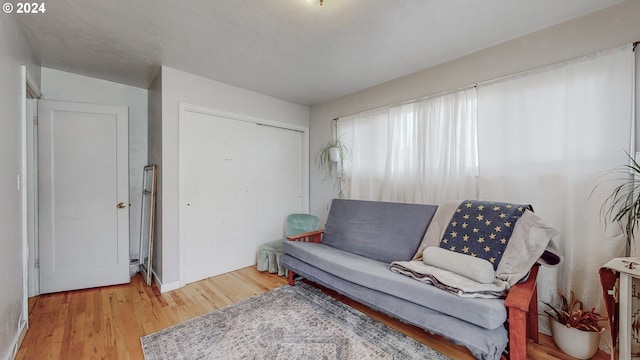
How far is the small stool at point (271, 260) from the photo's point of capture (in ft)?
10.2

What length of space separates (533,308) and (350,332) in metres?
1.36

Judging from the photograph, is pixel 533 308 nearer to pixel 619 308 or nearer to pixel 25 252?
pixel 619 308

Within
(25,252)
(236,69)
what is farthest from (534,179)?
(25,252)

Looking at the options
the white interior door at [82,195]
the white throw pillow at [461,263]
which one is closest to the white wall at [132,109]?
the white interior door at [82,195]

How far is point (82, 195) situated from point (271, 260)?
219cm

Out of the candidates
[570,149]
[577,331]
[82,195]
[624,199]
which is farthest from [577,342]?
[82,195]

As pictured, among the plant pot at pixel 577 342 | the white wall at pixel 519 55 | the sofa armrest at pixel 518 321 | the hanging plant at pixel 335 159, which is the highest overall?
the white wall at pixel 519 55

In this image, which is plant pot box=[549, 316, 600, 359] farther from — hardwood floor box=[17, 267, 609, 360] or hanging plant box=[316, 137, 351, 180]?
hanging plant box=[316, 137, 351, 180]

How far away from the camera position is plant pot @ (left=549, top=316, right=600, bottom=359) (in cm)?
160

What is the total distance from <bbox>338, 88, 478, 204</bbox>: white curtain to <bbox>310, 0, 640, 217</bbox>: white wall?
147 mm

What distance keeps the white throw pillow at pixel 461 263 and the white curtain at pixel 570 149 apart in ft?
2.17

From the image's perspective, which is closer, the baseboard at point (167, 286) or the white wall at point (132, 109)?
the baseboard at point (167, 286)

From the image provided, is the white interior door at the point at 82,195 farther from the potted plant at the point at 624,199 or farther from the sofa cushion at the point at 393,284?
the potted plant at the point at 624,199

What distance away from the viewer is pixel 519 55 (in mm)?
2055
